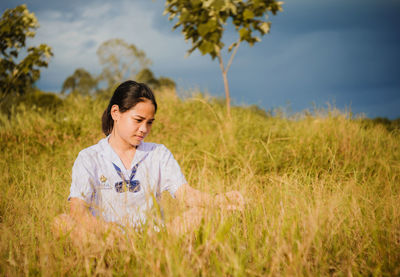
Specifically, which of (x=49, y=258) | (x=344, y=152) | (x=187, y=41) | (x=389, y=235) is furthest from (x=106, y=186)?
(x=187, y=41)

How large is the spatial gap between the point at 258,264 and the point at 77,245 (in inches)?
40.7

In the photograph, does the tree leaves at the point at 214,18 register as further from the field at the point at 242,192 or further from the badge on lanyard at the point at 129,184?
the badge on lanyard at the point at 129,184

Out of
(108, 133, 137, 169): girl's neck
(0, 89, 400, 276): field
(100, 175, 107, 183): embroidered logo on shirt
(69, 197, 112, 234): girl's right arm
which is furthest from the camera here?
(108, 133, 137, 169): girl's neck

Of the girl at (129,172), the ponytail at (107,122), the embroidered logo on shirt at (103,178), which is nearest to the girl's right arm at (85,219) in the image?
the girl at (129,172)

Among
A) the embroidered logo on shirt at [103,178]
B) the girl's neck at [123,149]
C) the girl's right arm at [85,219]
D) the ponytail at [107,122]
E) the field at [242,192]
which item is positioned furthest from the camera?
the ponytail at [107,122]

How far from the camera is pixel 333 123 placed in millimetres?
4508

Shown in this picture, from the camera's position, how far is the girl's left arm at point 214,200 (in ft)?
5.77

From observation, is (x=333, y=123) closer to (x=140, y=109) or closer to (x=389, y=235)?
(x=389, y=235)

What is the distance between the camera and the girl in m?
1.82

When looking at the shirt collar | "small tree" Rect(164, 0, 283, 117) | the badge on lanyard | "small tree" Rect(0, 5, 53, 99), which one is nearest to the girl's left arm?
the badge on lanyard

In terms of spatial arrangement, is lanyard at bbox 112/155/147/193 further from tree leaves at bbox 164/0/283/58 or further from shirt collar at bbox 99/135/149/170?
tree leaves at bbox 164/0/283/58

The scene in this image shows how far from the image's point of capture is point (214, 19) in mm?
5191

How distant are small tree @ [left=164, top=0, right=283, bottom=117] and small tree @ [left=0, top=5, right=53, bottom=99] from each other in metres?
3.47

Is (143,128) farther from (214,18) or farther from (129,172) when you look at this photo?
(214,18)
